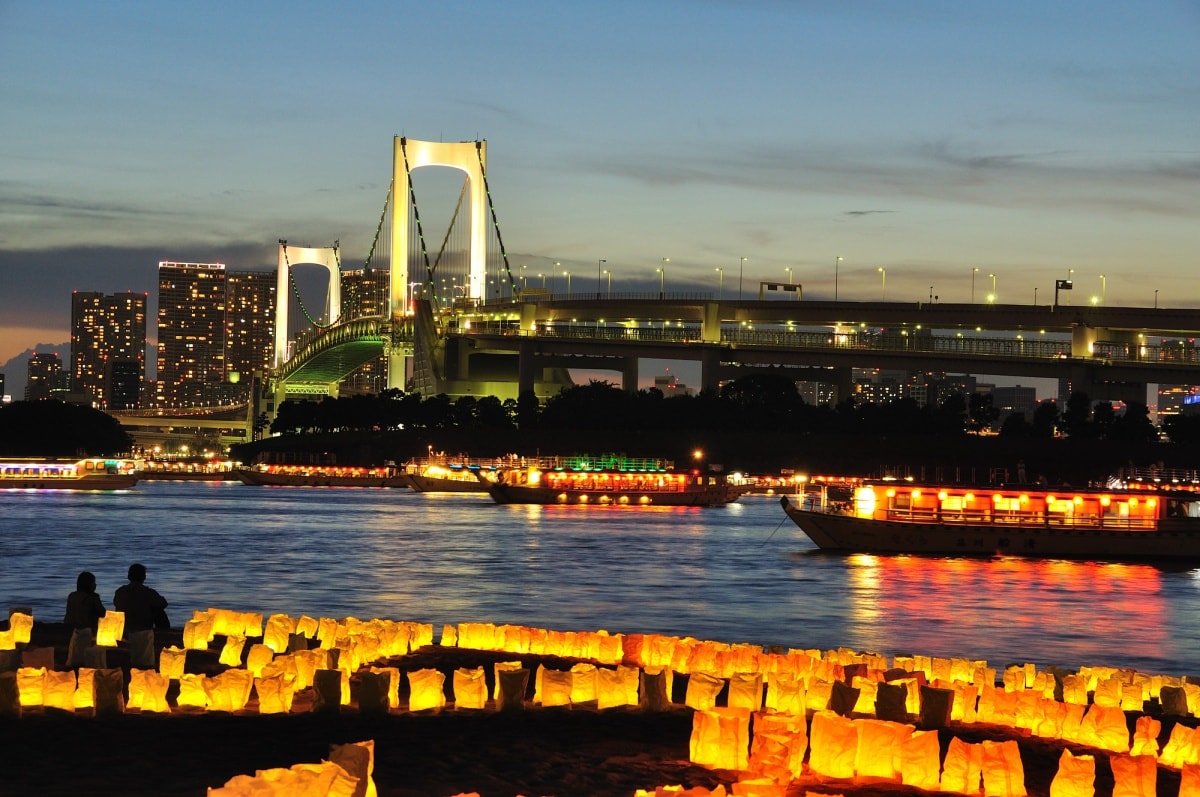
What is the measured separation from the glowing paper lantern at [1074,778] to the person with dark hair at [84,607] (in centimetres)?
1172

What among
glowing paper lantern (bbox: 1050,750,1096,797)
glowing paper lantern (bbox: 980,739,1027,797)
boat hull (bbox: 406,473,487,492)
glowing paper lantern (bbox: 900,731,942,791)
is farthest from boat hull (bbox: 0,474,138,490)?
glowing paper lantern (bbox: 1050,750,1096,797)

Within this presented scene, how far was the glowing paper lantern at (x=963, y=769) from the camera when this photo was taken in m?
12.4

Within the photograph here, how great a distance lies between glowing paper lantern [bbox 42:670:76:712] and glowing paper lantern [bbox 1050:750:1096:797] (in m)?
8.53

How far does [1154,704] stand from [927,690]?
4.02 metres

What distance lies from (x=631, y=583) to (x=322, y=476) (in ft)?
338

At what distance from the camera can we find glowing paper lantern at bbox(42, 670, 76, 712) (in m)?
14.9

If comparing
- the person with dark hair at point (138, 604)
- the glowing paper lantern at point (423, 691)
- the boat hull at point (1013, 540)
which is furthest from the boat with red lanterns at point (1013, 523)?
the glowing paper lantern at point (423, 691)

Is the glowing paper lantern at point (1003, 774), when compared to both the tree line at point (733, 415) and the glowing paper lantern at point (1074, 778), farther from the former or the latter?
the tree line at point (733, 415)

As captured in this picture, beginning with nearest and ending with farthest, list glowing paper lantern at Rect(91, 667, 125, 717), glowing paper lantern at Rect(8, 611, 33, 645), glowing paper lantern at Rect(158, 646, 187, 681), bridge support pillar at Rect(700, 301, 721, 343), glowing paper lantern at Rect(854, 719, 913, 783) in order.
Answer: glowing paper lantern at Rect(854, 719, 913, 783) → glowing paper lantern at Rect(91, 667, 125, 717) → glowing paper lantern at Rect(158, 646, 187, 681) → glowing paper lantern at Rect(8, 611, 33, 645) → bridge support pillar at Rect(700, 301, 721, 343)

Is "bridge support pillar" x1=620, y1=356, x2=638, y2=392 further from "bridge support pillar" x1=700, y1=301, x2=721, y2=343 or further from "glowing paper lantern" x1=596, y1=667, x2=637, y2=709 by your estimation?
"glowing paper lantern" x1=596, y1=667, x2=637, y2=709

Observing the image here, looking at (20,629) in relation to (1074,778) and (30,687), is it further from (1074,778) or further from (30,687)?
(1074,778)

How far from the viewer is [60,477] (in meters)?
112

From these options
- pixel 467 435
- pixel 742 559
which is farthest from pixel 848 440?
pixel 742 559

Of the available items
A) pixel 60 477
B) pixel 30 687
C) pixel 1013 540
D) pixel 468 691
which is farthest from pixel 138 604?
pixel 60 477
